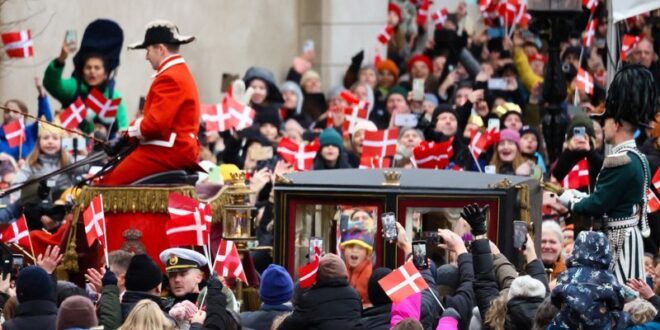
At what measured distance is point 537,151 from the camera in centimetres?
2195

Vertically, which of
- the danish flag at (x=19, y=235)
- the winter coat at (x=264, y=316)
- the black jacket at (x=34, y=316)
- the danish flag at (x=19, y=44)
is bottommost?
the winter coat at (x=264, y=316)

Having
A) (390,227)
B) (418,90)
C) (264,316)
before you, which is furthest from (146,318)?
(418,90)

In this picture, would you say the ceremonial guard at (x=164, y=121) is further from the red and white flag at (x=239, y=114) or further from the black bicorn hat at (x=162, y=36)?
the red and white flag at (x=239, y=114)

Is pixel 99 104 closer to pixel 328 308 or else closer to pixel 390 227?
pixel 390 227

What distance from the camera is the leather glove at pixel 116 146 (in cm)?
1727

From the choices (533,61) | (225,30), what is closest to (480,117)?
(533,61)

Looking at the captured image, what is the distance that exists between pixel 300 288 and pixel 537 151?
7531mm

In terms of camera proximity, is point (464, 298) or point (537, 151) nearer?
point (464, 298)

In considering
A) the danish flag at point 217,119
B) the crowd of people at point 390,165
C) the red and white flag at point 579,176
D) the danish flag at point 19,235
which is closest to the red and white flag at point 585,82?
the crowd of people at point 390,165

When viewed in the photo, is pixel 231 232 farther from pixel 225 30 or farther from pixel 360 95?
pixel 225 30

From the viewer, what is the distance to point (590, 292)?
11875mm

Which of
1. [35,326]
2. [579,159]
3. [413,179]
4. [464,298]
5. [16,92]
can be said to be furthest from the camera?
[16,92]

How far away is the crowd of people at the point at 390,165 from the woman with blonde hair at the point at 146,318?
0.01m

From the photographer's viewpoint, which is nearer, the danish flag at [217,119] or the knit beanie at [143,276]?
the knit beanie at [143,276]
